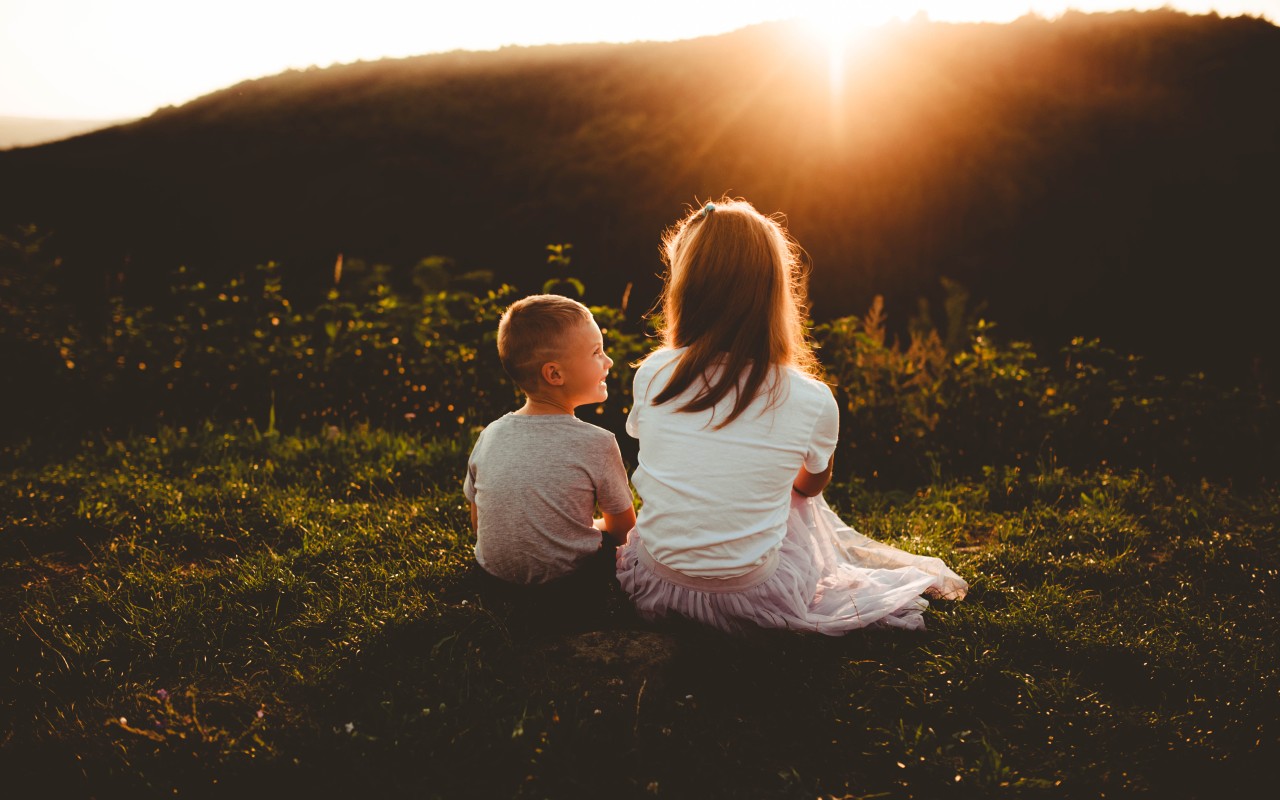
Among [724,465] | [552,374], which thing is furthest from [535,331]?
[724,465]

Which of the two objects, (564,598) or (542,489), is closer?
(542,489)

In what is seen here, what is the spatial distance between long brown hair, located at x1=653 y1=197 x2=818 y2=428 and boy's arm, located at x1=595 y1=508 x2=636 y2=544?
0.54m

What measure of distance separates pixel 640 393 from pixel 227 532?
2.16m

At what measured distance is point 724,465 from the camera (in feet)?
7.49

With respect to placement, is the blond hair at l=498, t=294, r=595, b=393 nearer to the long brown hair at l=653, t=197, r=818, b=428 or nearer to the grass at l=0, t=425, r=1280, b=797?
the long brown hair at l=653, t=197, r=818, b=428

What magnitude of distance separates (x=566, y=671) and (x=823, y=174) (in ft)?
39.3

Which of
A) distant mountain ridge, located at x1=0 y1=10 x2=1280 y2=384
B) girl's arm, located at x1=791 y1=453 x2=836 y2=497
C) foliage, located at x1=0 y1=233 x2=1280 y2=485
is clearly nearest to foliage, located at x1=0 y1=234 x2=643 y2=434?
foliage, located at x1=0 y1=233 x2=1280 y2=485

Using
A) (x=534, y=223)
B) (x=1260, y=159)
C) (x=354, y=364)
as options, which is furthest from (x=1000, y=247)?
(x=354, y=364)

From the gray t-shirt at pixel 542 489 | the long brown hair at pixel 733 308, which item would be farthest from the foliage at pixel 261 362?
the long brown hair at pixel 733 308

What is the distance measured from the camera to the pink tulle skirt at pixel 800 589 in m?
2.48

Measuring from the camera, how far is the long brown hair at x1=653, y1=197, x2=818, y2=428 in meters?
2.28

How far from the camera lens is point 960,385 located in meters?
4.75

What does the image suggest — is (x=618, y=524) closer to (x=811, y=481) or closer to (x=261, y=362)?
(x=811, y=481)

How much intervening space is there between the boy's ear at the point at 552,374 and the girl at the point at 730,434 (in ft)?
0.83
